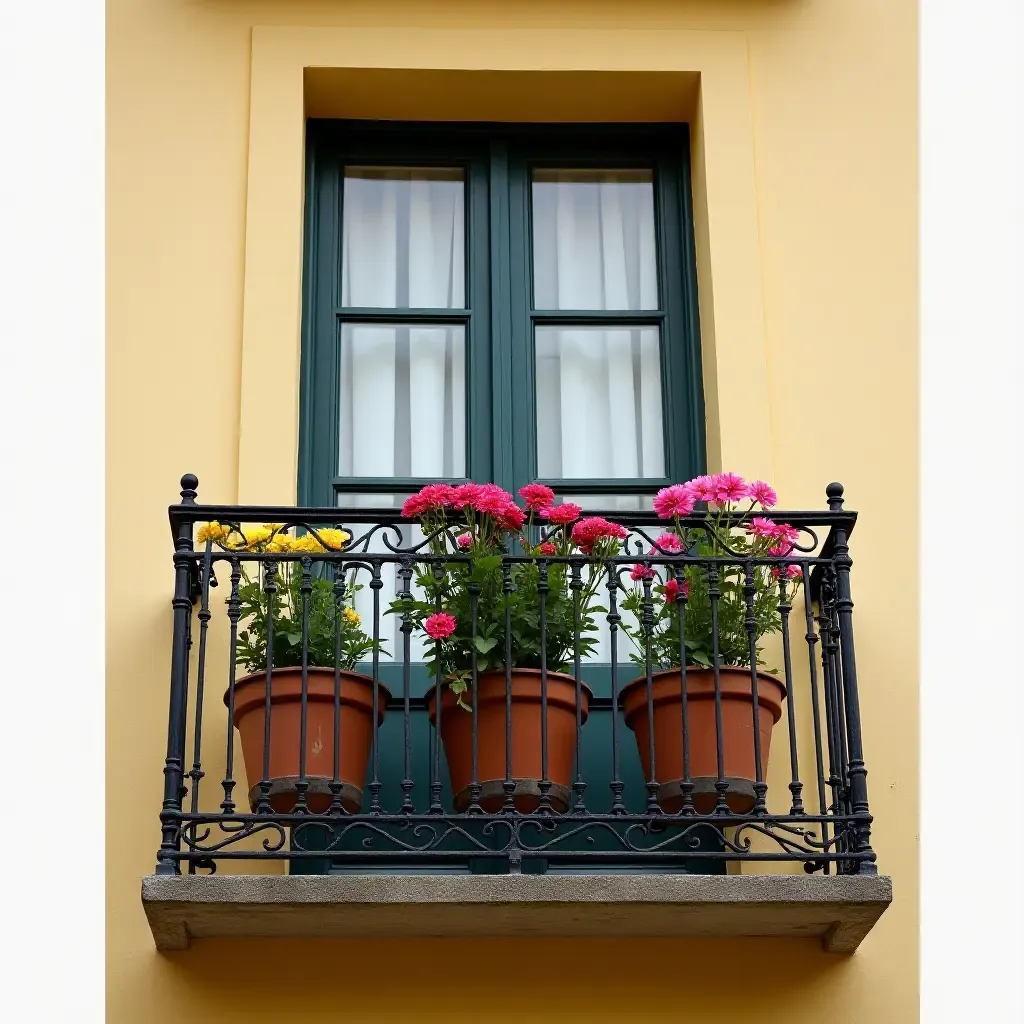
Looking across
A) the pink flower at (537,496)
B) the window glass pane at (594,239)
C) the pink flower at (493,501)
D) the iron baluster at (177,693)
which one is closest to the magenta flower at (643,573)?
the pink flower at (537,496)

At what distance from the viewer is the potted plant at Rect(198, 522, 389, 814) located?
6684 millimetres

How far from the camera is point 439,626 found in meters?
6.60

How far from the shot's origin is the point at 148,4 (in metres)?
8.21

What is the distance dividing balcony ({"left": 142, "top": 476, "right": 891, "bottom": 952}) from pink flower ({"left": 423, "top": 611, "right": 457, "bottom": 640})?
1 cm

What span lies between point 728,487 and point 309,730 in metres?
1.59

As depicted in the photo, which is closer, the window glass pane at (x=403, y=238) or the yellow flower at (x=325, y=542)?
the yellow flower at (x=325, y=542)

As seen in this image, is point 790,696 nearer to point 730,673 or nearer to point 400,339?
point 730,673

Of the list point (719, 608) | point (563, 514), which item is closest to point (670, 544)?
point (719, 608)

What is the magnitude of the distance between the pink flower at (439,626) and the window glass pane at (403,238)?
200 centimetres

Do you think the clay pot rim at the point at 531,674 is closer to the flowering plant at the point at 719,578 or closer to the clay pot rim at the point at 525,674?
the clay pot rim at the point at 525,674

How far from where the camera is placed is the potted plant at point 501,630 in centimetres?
667

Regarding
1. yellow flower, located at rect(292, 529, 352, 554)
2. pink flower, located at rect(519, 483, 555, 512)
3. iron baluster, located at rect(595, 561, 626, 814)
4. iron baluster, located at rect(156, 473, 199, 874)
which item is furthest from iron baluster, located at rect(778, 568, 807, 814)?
iron baluster, located at rect(156, 473, 199, 874)

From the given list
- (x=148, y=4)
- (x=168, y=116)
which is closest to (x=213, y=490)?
(x=168, y=116)

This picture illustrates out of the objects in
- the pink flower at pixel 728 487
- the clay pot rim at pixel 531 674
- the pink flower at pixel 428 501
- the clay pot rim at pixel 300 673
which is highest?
the pink flower at pixel 728 487
